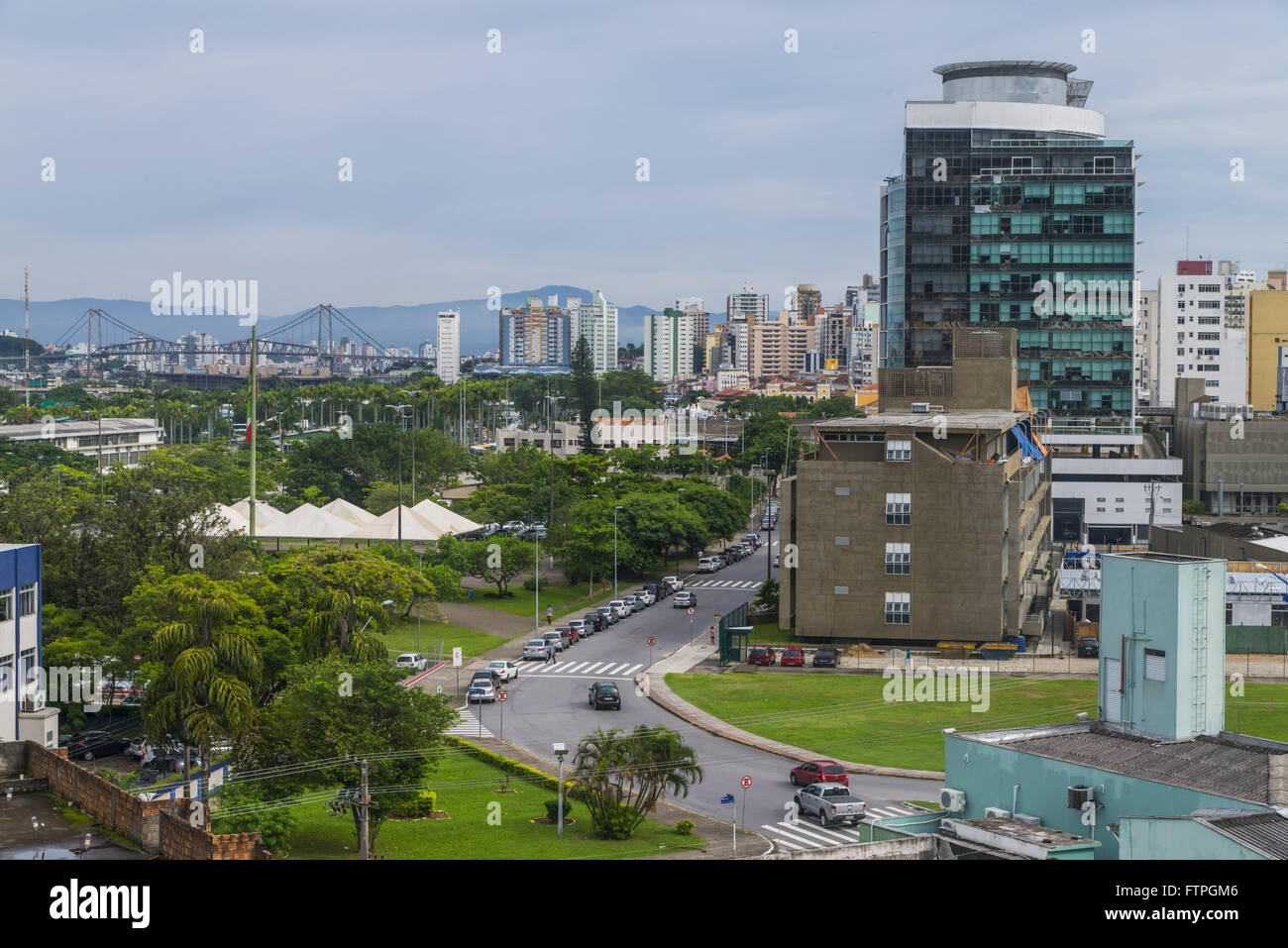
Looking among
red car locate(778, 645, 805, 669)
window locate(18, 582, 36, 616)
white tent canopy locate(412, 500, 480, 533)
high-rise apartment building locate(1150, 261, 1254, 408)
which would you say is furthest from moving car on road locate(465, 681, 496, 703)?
high-rise apartment building locate(1150, 261, 1254, 408)

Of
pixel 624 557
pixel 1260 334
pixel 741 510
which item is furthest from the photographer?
pixel 1260 334

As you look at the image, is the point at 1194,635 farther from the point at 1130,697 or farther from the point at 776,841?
the point at 776,841

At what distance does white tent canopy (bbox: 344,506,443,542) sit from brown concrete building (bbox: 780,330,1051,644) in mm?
30088

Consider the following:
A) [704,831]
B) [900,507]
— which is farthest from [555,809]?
[900,507]

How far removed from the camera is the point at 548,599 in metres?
82.2

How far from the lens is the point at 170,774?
43.7 m

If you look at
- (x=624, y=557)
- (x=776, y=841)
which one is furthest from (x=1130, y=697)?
(x=624, y=557)

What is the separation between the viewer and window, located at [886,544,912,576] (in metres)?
66.4

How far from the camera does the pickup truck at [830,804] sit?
37.9 m

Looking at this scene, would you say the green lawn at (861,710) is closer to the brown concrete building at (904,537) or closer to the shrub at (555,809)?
the brown concrete building at (904,537)

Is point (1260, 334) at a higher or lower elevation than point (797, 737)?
higher

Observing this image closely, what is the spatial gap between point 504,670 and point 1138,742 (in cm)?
3852

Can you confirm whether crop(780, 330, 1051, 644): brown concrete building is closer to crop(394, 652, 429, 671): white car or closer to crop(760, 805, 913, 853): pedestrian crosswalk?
crop(394, 652, 429, 671): white car
